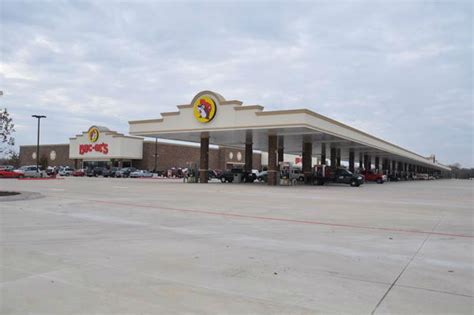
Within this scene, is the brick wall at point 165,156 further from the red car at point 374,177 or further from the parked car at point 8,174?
the red car at point 374,177

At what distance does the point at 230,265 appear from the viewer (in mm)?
7070

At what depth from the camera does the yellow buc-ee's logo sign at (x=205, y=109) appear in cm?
3803

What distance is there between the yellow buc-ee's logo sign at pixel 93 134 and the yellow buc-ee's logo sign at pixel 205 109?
35473mm

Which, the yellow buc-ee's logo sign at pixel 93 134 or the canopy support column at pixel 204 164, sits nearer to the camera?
the canopy support column at pixel 204 164

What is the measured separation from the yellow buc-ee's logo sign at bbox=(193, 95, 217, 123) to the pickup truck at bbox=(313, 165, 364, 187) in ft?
47.0

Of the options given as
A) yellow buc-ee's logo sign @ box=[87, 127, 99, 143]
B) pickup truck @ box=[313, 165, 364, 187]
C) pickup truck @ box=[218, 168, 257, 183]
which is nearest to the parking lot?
pickup truck @ box=[313, 165, 364, 187]

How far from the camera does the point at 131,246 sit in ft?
28.0

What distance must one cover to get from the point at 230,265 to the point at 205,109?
32.2 m

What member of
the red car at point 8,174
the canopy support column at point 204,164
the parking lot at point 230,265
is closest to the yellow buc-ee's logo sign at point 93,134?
the red car at point 8,174

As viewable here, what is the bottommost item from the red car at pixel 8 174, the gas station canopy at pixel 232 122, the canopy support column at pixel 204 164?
the red car at pixel 8 174

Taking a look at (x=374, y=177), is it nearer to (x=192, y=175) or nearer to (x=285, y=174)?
(x=285, y=174)

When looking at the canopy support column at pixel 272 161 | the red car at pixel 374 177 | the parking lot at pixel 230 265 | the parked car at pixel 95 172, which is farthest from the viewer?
the parked car at pixel 95 172

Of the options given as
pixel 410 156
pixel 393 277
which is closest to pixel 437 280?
pixel 393 277

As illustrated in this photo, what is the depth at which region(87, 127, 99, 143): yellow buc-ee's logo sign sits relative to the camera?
226ft
